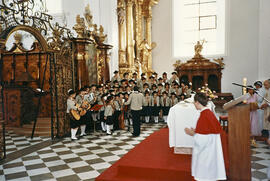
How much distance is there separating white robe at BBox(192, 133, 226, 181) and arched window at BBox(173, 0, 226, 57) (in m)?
16.9

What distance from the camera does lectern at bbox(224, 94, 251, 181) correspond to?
13.5 ft

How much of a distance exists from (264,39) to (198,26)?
5.23 m

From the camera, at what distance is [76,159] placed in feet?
20.9

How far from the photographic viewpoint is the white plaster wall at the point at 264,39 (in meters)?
16.9

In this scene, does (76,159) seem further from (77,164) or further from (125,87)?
(125,87)

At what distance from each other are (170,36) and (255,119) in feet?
43.9

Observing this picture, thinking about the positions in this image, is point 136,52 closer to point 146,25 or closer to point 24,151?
point 146,25

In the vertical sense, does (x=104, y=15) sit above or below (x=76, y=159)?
above

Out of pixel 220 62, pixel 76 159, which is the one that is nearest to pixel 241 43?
pixel 220 62

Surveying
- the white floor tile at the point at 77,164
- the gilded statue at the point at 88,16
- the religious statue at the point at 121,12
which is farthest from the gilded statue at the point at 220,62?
the white floor tile at the point at 77,164

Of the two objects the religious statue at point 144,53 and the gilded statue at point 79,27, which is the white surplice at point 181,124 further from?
the religious statue at point 144,53

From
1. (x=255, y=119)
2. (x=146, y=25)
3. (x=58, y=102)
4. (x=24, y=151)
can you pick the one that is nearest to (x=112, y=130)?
(x=58, y=102)

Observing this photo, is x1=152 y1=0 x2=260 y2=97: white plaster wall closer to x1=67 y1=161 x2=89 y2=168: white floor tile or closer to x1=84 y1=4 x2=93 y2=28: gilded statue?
x1=84 y1=4 x2=93 y2=28: gilded statue

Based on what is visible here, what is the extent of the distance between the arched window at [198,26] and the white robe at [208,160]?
1688 centimetres
